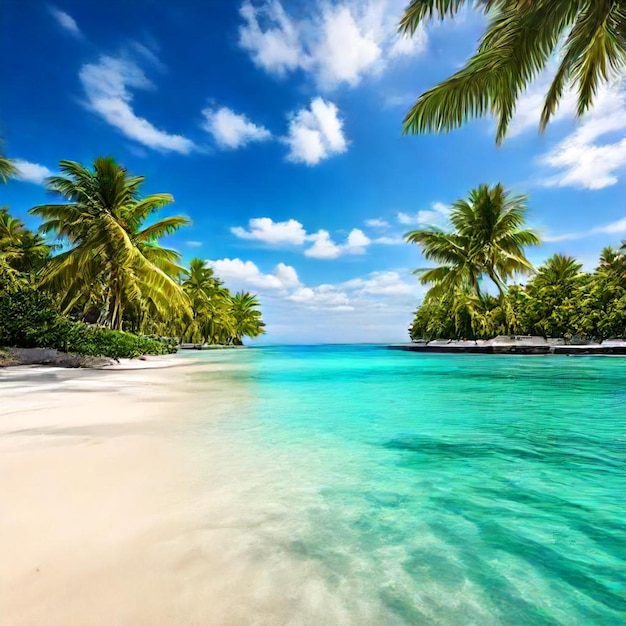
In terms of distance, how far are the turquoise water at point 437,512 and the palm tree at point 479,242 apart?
16.4 m

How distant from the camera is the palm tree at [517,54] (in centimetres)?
509

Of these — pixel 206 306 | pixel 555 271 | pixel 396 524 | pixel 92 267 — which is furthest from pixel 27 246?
pixel 555 271

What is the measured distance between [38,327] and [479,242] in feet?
60.2

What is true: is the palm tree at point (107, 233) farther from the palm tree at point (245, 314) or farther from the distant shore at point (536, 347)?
the palm tree at point (245, 314)

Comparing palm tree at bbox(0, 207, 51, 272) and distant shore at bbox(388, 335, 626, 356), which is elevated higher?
palm tree at bbox(0, 207, 51, 272)

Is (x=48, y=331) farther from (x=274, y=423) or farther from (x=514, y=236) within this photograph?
(x=514, y=236)

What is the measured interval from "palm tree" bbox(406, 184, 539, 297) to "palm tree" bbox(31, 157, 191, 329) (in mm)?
12996

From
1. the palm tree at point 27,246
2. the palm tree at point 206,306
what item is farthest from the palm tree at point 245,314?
the palm tree at point 27,246

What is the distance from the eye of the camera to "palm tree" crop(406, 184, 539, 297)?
A: 18.3 metres

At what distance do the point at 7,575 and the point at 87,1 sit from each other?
13.2 meters

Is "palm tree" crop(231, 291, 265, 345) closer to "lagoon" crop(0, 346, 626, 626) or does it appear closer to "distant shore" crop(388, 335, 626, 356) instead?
"distant shore" crop(388, 335, 626, 356)

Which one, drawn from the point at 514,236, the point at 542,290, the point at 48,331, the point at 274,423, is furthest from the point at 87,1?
the point at 542,290

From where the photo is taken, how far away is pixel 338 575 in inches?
43.4

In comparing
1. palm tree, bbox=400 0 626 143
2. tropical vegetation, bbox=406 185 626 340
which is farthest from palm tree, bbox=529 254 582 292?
palm tree, bbox=400 0 626 143
